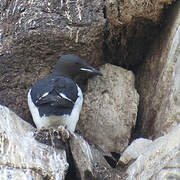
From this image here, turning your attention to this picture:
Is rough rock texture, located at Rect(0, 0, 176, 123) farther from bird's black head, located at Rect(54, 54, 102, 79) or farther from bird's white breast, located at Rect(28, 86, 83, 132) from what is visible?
bird's white breast, located at Rect(28, 86, 83, 132)

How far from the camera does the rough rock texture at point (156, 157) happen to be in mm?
4684

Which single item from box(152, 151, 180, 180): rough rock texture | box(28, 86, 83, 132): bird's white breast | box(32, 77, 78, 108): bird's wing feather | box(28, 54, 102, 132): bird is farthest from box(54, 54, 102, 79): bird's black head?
box(152, 151, 180, 180): rough rock texture

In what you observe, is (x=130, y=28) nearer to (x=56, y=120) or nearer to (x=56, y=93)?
(x=56, y=93)

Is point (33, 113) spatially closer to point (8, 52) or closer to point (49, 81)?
point (49, 81)

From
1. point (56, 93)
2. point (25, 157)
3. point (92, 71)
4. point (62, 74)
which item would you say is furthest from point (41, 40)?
point (25, 157)

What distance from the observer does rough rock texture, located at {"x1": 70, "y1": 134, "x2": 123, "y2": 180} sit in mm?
5348

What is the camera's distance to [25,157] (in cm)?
508

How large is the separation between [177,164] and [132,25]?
2.81 m

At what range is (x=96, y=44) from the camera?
22.8 ft

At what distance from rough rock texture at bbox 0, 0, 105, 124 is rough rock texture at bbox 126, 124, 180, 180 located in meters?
1.97

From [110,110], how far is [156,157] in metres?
1.96

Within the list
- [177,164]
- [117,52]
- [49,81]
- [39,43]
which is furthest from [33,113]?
[177,164]

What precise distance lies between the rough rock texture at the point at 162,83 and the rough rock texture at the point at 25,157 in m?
1.35

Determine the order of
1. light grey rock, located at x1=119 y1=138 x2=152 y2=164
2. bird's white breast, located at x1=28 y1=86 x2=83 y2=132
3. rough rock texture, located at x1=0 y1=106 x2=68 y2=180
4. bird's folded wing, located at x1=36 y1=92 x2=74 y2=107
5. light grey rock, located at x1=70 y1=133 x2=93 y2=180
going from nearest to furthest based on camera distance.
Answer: rough rock texture, located at x1=0 y1=106 x2=68 y2=180 < light grey rock, located at x1=70 y1=133 x2=93 y2=180 < light grey rock, located at x1=119 y1=138 x2=152 y2=164 < bird's folded wing, located at x1=36 y1=92 x2=74 y2=107 < bird's white breast, located at x1=28 y1=86 x2=83 y2=132
